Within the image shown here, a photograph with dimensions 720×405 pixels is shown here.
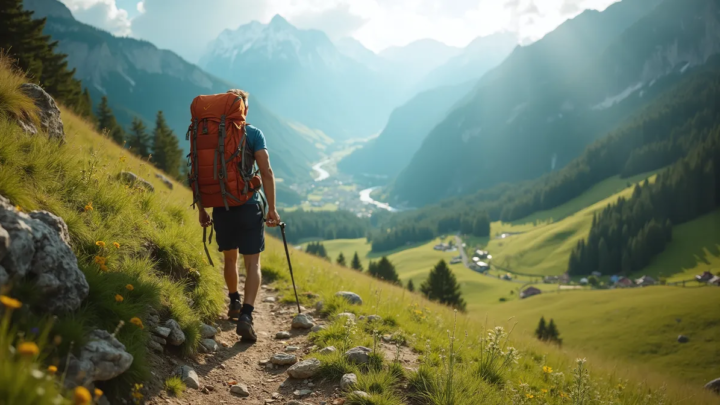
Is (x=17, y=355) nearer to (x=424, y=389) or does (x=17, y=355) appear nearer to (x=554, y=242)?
(x=424, y=389)

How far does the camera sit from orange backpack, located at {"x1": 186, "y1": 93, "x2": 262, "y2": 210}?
5.81m

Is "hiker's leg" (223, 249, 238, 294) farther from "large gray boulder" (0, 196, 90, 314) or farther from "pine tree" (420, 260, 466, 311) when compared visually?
"pine tree" (420, 260, 466, 311)

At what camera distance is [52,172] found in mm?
6035

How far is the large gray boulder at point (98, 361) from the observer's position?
3.24 meters

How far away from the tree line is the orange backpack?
953 cm

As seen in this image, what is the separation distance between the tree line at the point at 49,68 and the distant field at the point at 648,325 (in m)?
55.2

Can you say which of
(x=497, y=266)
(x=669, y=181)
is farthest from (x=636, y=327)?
(x=669, y=181)

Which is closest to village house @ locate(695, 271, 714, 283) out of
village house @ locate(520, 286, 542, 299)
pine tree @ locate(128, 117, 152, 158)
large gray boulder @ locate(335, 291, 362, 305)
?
village house @ locate(520, 286, 542, 299)

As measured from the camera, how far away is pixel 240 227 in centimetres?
633

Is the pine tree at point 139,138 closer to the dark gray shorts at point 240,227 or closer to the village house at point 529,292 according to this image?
the dark gray shorts at point 240,227

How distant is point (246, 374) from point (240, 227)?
2236 millimetres

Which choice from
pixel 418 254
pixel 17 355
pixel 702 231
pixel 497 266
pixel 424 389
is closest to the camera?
pixel 17 355

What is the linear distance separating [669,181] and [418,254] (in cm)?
10757

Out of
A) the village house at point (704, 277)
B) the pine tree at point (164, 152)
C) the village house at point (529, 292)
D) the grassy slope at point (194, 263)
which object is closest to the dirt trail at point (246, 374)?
the grassy slope at point (194, 263)
